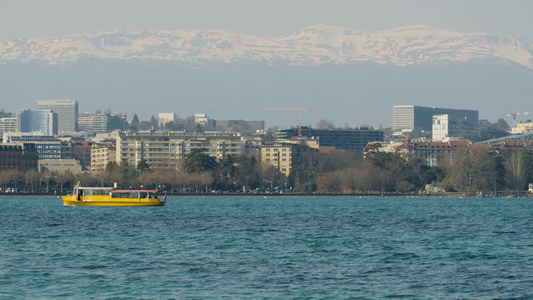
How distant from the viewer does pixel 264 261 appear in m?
51.2

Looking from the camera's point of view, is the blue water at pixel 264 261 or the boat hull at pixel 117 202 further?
the boat hull at pixel 117 202

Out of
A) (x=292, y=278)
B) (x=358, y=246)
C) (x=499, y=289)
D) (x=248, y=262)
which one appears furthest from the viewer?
(x=358, y=246)

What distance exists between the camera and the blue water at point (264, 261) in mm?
41281

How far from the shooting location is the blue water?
41.3 metres

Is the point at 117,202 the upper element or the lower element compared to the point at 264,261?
lower

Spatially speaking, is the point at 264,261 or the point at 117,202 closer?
the point at 264,261

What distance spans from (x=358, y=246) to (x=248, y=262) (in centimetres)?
1087

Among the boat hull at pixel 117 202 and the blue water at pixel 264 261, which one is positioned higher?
the blue water at pixel 264 261

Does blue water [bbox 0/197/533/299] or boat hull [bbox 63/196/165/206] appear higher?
blue water [bbox 0/197/533/299]

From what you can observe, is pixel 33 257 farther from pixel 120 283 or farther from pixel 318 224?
pixel 318 224

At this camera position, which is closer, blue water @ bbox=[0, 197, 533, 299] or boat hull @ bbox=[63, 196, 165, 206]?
blue water @ bbox=[0, 197, 533, 299]

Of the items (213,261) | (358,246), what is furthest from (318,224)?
(213,261)

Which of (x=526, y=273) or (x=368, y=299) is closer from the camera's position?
(x=368, y=299)

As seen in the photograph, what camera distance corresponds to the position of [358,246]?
59.8 meters
